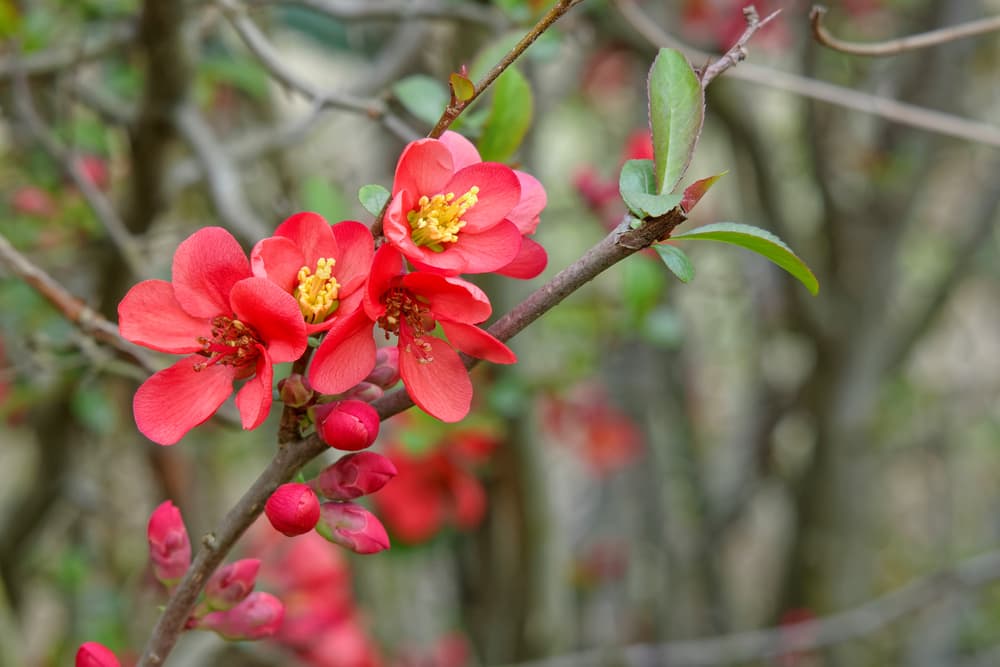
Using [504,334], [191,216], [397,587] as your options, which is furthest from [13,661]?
[397,587]

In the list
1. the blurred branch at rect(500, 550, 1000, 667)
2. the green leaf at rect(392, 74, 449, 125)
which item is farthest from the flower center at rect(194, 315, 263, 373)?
the blurred branch at rect(500, 550, 1000, 667)

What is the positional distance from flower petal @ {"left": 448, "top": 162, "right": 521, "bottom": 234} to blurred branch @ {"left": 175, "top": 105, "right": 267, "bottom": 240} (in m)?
0.47

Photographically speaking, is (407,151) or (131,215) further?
(131,215)

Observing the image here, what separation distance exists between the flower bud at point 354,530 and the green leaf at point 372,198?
170 mm

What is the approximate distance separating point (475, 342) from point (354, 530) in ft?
0.43

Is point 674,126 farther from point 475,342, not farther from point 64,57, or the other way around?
point 64,57

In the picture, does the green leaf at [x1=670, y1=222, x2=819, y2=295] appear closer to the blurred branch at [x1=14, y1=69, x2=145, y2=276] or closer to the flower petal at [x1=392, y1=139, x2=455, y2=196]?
the flower petal at [x1=392, y1=139, x2=455, y2=196]

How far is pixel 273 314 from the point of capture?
0.51 metres

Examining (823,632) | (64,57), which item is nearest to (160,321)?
(64,57)

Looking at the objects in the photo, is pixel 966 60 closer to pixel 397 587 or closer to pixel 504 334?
pixel 397 587

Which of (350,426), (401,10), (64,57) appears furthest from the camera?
(64,57)

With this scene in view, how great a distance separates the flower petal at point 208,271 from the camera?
1.76 ft

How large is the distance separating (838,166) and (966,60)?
35 centimetres

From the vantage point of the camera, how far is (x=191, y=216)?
6.56ft
